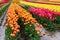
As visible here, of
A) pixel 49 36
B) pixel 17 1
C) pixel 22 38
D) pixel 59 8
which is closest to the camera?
pixel 22 38

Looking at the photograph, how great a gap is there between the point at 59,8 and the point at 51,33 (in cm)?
214

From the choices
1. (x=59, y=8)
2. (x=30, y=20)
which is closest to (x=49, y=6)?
(x=59, y=8)

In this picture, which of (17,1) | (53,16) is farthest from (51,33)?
(17,1)

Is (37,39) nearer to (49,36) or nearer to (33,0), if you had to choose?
(49,36)

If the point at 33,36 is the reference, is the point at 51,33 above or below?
below

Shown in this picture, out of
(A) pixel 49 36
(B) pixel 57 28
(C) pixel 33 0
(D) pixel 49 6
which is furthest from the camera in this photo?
(C) pixel 33 0

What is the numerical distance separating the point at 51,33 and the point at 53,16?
858 millimetres

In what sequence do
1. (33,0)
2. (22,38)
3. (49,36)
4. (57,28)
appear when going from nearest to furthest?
(22,38) → (49,36) → (57,28) → (33,0)

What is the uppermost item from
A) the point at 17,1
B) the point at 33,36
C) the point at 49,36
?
the point at 33,36

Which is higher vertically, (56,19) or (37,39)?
(37,39)

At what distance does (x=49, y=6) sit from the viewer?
33.1ft

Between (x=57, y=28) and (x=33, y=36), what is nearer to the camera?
(x=33, y=36)

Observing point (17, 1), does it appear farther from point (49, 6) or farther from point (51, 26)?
point (51, 26)

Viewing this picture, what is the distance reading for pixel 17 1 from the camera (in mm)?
16719
